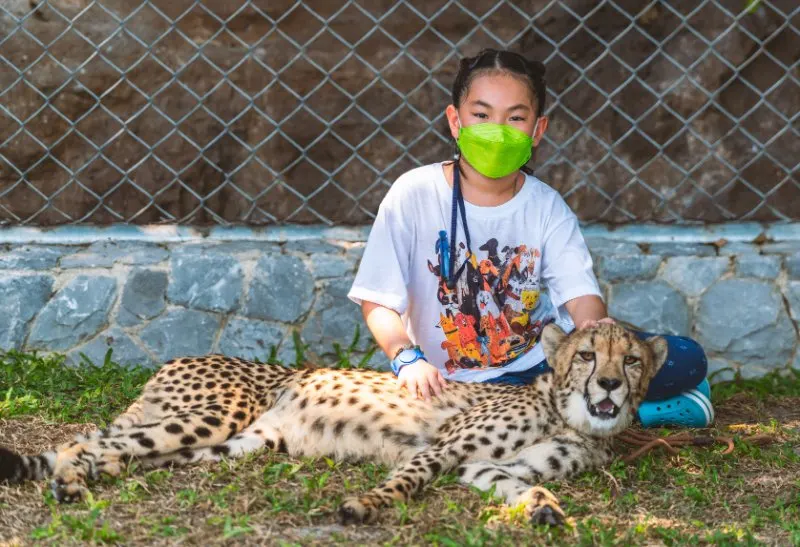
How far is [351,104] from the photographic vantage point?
502cm

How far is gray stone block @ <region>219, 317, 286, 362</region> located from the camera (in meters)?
4.77

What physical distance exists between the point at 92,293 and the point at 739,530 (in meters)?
3.00

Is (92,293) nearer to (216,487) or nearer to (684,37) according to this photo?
(216,487)

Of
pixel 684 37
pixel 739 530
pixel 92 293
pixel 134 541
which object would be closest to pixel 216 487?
pixel 134 541

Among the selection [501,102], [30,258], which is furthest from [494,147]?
[30,258]

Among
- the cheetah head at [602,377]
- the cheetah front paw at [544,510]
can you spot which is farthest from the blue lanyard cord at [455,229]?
the cheetah front paw at [544,510]

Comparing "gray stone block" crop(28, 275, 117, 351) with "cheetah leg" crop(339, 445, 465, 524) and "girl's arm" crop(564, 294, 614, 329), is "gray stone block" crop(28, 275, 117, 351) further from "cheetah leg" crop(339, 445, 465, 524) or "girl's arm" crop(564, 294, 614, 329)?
"girl's arm" crop(564, 294, 614, 329)

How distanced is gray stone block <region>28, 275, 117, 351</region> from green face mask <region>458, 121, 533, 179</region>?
1943 millimetres

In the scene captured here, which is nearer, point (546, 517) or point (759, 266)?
point (546, 517)

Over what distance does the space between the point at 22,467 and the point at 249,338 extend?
1730 mm

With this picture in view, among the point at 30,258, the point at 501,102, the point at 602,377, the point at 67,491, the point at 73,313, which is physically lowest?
the point at 67,491

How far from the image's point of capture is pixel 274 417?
3605 millimetres

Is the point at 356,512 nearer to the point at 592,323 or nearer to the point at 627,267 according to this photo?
the point at 592,323

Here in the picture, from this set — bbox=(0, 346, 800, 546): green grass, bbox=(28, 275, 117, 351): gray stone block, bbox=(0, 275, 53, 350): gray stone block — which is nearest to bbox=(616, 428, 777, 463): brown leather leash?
bbox=(0, 346, 800, 546): green grass
